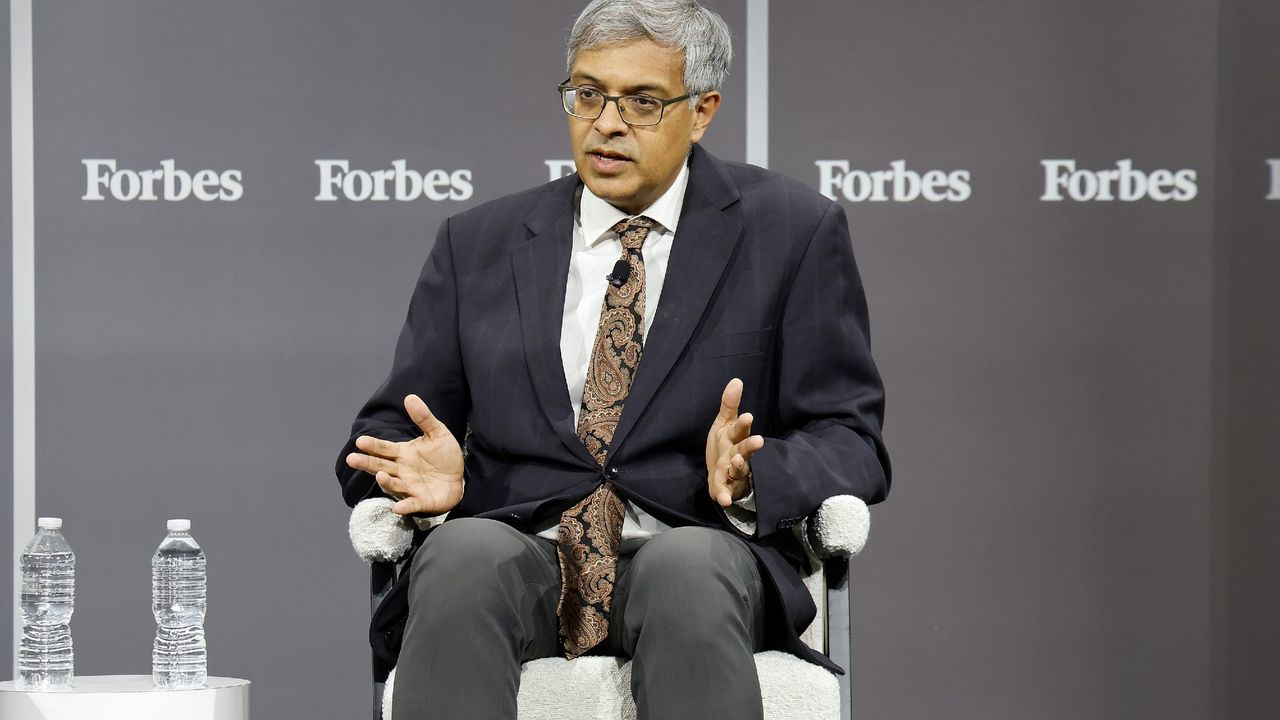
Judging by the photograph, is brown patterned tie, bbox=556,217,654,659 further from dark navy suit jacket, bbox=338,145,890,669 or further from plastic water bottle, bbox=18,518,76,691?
plastic water bottle, bbox=18,518,76,691

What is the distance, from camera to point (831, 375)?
2.39 m

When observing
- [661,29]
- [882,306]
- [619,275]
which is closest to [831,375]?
[619,275]

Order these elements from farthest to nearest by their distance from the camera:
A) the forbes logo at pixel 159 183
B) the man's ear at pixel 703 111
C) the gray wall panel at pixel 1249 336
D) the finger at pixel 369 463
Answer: the forbes logo at pixel 159 183 < the gray wall panel at pixel 1249 336 < the man's ear at pixel 703 111 < the finger at pixel 369 463

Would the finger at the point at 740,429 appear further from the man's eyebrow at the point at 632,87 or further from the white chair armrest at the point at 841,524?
the man's eyebrow at the point at 632,87

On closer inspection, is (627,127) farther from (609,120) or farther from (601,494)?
(601,494)

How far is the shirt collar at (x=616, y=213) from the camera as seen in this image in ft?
8.22

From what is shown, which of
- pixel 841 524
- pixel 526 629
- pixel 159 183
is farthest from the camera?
pixel 159 183

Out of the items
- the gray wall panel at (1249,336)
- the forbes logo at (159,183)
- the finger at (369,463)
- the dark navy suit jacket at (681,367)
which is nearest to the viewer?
the finger at (369,463)

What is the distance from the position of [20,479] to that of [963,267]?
227 centimetres

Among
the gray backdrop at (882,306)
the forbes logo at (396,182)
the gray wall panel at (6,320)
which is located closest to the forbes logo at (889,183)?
the gray backdrop at (882,306)

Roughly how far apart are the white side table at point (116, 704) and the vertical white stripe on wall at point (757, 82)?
1734 mm

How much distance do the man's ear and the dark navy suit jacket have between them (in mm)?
57

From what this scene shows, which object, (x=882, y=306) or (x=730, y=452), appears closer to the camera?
(x=730, y=452)

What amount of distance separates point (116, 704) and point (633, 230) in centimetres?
113
